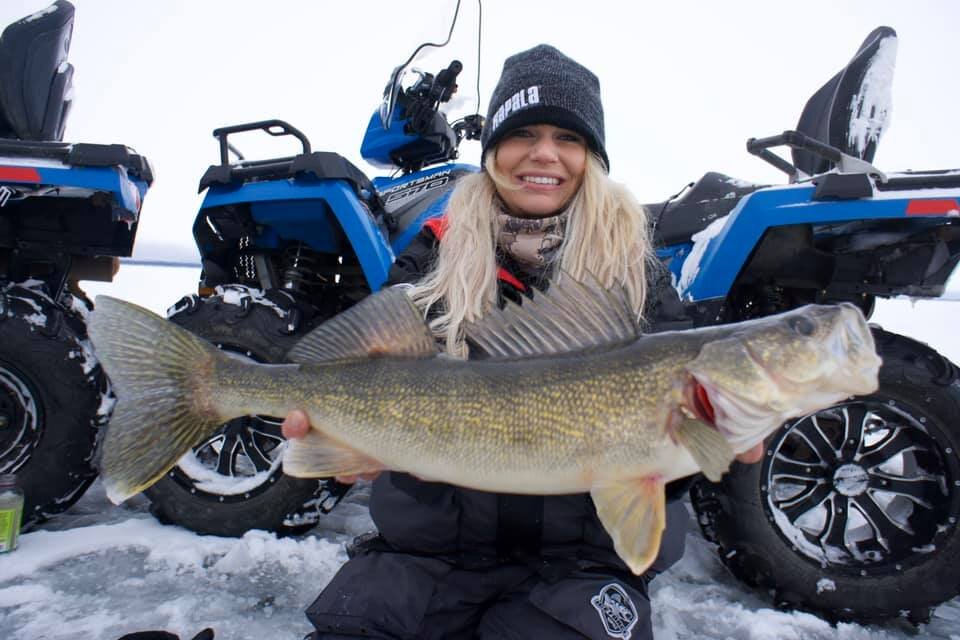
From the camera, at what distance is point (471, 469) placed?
4.78 ft

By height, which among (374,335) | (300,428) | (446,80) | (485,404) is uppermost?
(446,80)

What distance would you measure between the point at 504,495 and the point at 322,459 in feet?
2.03

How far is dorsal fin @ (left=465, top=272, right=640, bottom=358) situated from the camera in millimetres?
1492

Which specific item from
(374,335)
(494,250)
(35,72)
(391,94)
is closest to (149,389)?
(374,335)

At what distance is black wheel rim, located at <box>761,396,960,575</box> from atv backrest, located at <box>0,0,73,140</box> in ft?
13.5

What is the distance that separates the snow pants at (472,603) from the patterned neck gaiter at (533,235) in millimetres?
1132

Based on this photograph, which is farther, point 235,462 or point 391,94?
point 391,94

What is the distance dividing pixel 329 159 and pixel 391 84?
1.11 m

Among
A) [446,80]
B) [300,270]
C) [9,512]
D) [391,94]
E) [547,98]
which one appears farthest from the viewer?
[446,80]

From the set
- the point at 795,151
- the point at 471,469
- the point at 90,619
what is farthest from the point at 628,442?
the point at 795,151

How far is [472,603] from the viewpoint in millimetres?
1778

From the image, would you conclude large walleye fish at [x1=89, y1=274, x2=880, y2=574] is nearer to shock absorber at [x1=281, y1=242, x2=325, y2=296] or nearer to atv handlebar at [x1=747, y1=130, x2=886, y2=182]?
atv handlebar at [x1=747, y1=130, x2=886, y2=182]

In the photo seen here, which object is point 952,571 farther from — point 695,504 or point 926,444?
point 695,504

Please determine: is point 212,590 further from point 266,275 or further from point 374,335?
point 266,275
